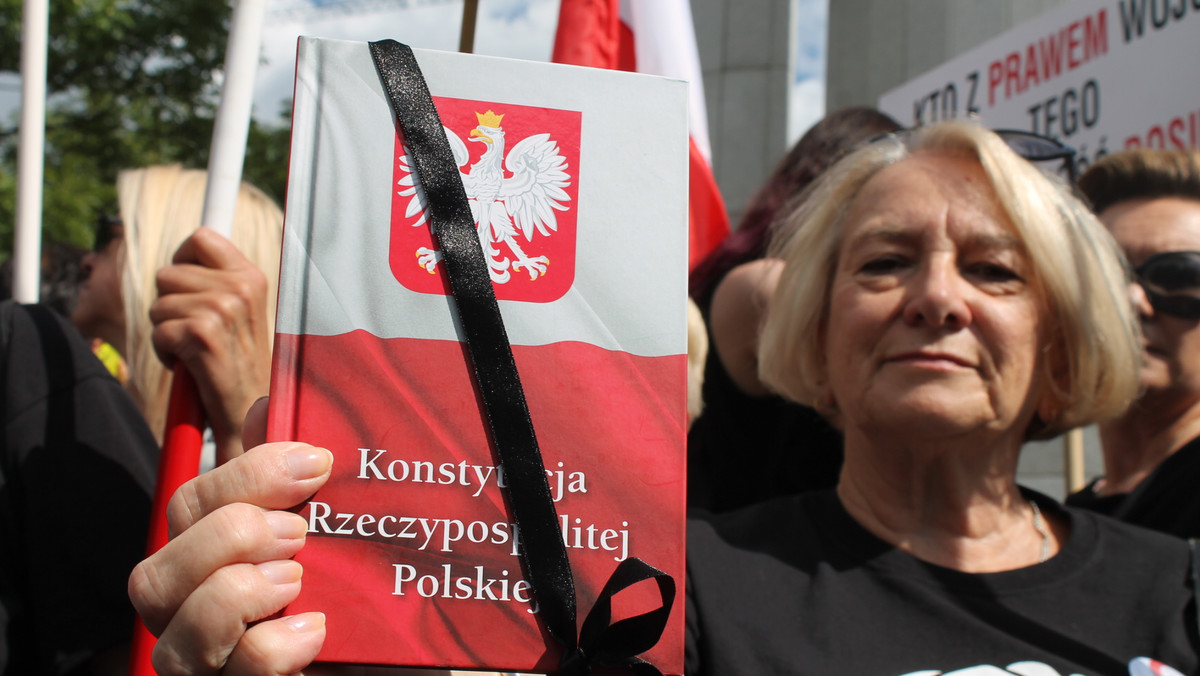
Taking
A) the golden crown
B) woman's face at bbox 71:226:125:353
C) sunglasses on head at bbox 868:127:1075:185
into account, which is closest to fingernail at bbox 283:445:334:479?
the golden crown

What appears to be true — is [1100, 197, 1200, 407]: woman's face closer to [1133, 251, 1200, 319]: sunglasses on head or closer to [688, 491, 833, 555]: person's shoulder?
[1133, 251, 1200, 319]: sunglasses on head

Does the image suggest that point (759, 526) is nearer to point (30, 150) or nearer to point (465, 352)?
point (465, 352)

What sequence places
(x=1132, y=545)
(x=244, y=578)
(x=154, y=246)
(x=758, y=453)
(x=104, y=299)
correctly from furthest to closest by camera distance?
(x=104, y=299) < (x=758, y=453) < (x=154, y=246) < (x=1132, y=545) < (x=244, y=578)

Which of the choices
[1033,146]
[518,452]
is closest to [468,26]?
[518,452]

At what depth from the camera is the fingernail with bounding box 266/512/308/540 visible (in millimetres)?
1005

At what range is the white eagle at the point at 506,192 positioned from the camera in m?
1.07

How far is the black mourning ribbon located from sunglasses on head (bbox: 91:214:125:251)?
76.3 inches

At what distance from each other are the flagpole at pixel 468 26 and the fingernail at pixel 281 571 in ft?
3.30

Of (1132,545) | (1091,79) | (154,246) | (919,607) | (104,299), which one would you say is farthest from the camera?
(1091,79)

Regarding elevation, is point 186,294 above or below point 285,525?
above

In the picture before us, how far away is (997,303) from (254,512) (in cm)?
130

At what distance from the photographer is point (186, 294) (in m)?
1.47

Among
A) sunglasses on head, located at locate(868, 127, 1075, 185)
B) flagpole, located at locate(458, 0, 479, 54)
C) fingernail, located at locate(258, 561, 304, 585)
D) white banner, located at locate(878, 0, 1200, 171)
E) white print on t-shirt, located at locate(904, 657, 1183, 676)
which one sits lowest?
white print on t-shirt, located at locate(904, 657, 1183, 676)

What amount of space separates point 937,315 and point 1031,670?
0.59m
